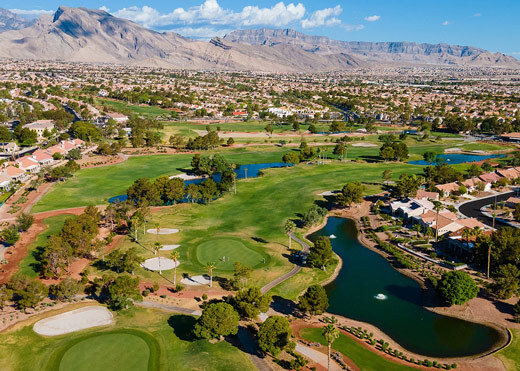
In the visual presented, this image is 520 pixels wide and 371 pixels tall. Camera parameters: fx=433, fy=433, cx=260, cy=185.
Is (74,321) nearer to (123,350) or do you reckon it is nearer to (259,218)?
(123,350)

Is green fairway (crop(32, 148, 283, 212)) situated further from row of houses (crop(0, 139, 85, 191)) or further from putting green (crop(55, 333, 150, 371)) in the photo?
putting green (crop(55, 333, 150, 371))

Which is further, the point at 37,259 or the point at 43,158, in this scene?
the point at 43,158

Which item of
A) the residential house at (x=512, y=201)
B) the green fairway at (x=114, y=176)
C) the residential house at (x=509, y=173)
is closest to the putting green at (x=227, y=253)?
the green fairway at (x=114, y=176)

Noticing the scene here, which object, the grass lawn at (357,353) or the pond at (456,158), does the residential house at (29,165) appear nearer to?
the grass lawn at (357,353)

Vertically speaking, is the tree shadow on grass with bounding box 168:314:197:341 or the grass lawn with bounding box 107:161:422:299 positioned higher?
the grass lawn with bounding box 107:161:422:299

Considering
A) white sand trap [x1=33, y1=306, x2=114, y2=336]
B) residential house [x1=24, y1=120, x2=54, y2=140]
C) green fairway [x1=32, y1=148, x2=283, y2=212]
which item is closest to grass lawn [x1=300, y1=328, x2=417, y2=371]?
white sand trap [x1=33, y1=306, x2=114, y2=336]

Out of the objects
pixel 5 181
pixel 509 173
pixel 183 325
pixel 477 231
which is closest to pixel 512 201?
pixel 509 173
